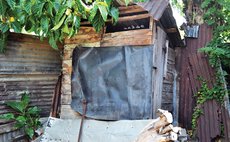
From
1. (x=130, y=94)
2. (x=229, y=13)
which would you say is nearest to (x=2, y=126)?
(x=130, y=94)

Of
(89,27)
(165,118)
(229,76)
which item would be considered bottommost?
(165,118)

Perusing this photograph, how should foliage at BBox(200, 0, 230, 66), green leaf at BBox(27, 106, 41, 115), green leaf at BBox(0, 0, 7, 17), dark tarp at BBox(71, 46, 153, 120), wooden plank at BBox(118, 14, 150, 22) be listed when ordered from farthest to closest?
foliage at BBox(200, 0, 230, 66) → green leaf at BBox(27, 106, 41, 115) → wooden plank at BBox(118, 14, 150, 22) → dark tarp at BBox(71, 46, 153, 120) → green leaf at BBox(0, 0, 7, 17)

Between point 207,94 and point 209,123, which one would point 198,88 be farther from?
point 209,123

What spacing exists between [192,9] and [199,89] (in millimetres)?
2068

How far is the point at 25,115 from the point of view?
5.06 metres

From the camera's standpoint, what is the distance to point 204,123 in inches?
218

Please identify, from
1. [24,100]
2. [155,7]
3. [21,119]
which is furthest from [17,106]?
[155,7]

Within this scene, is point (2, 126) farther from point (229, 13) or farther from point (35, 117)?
point (229, 13)

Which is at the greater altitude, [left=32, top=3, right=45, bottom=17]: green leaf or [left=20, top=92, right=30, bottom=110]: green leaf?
[left=32, top=3, right=45, bottom=17]: green leaf

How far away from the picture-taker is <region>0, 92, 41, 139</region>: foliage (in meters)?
4.92

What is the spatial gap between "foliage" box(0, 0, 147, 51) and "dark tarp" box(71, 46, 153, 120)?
70cm

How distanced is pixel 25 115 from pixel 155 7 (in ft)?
10.4

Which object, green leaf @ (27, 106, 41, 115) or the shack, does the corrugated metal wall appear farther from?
the shack

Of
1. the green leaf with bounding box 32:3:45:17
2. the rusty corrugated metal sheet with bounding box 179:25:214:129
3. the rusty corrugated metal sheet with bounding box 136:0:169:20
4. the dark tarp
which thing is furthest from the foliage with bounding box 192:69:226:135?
the green leaf with bounding box 32:3:45:17
